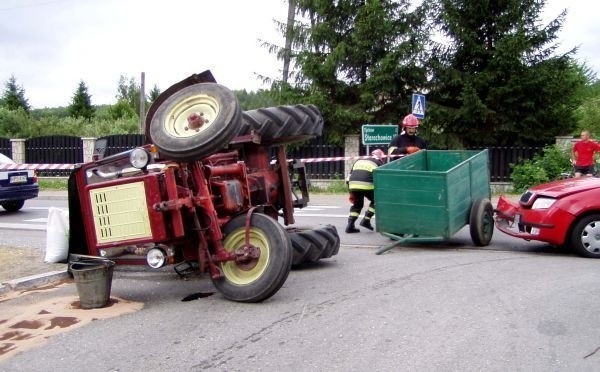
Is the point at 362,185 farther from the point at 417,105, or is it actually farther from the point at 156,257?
the point at 417,105

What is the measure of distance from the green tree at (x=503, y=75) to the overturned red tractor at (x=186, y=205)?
14.0m

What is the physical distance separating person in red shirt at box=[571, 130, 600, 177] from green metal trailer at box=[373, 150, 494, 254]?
6.41 metres

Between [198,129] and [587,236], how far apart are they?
4897 mm

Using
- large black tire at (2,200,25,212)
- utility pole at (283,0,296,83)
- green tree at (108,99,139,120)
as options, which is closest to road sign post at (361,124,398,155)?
utility pole at (283,0,296,83)

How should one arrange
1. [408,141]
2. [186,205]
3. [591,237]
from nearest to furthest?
1. [186,205]
2. [591,237]
3. [408,141]

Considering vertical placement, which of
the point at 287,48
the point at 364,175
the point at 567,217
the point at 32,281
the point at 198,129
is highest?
the point at 287,48

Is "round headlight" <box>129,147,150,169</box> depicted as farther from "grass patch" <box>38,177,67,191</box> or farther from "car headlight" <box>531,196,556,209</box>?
"grass patch" <box>38,177,67,191</box>

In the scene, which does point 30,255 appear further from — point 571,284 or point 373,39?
point 373,39

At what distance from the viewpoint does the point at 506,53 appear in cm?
1788

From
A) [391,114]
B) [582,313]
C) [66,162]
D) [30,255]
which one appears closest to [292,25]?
[391,114]

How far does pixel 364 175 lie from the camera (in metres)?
9.27

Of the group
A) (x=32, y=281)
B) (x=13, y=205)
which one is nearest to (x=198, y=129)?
(x=32, y=281)

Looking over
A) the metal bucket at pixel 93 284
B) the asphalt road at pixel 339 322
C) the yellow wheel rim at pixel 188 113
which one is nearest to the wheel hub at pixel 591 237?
the asphalt road at pixel 339 322

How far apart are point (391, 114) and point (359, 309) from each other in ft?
52.1
